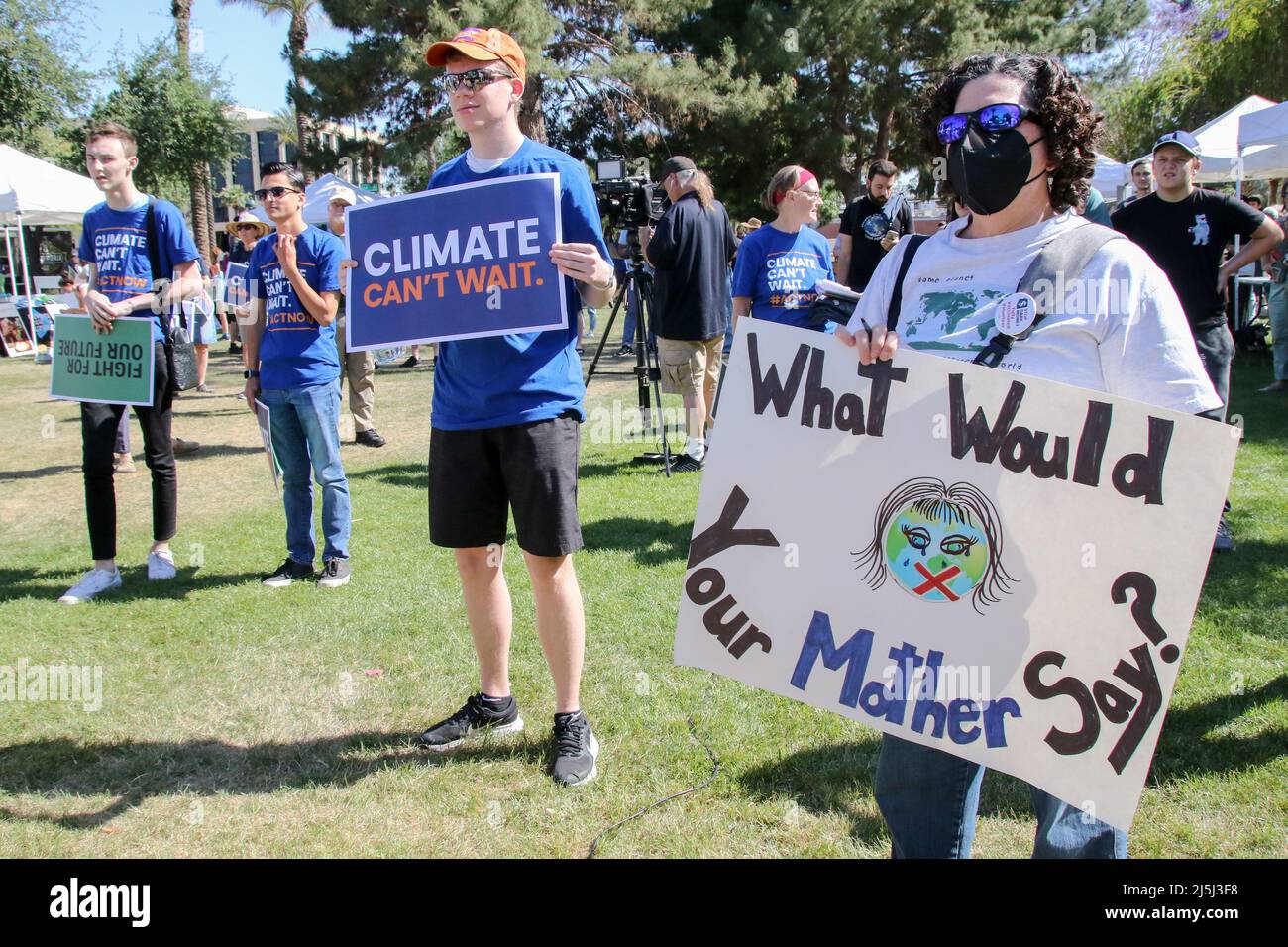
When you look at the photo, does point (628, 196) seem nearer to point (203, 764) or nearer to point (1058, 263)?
point (203, 764)

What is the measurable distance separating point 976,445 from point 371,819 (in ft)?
7.03

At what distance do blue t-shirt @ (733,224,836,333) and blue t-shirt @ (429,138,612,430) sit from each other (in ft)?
10.5

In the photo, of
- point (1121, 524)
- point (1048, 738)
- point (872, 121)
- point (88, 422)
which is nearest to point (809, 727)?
point (1048, 738)

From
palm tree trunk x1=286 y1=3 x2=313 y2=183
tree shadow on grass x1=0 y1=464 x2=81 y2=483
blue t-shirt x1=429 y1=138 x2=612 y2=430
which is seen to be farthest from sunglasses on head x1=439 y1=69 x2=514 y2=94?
palm tree trunk x1=286 y1=3 x2=313 y2=183

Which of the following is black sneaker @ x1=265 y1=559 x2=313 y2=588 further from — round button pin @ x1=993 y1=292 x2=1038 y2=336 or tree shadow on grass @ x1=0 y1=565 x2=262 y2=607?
round button pin @ x1=993 y1=292 x2=1038 y2=336

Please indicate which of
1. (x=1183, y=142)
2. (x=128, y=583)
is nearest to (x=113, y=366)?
(x=128, y=583)

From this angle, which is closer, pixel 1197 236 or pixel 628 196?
pixel 1197 236

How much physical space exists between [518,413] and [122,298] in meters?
3.32

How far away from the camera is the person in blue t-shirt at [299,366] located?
16.4ft

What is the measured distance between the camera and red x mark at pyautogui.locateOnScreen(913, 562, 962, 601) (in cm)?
192

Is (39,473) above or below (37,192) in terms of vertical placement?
below

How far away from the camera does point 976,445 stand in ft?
6.24

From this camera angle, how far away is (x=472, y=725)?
11.2 ft
